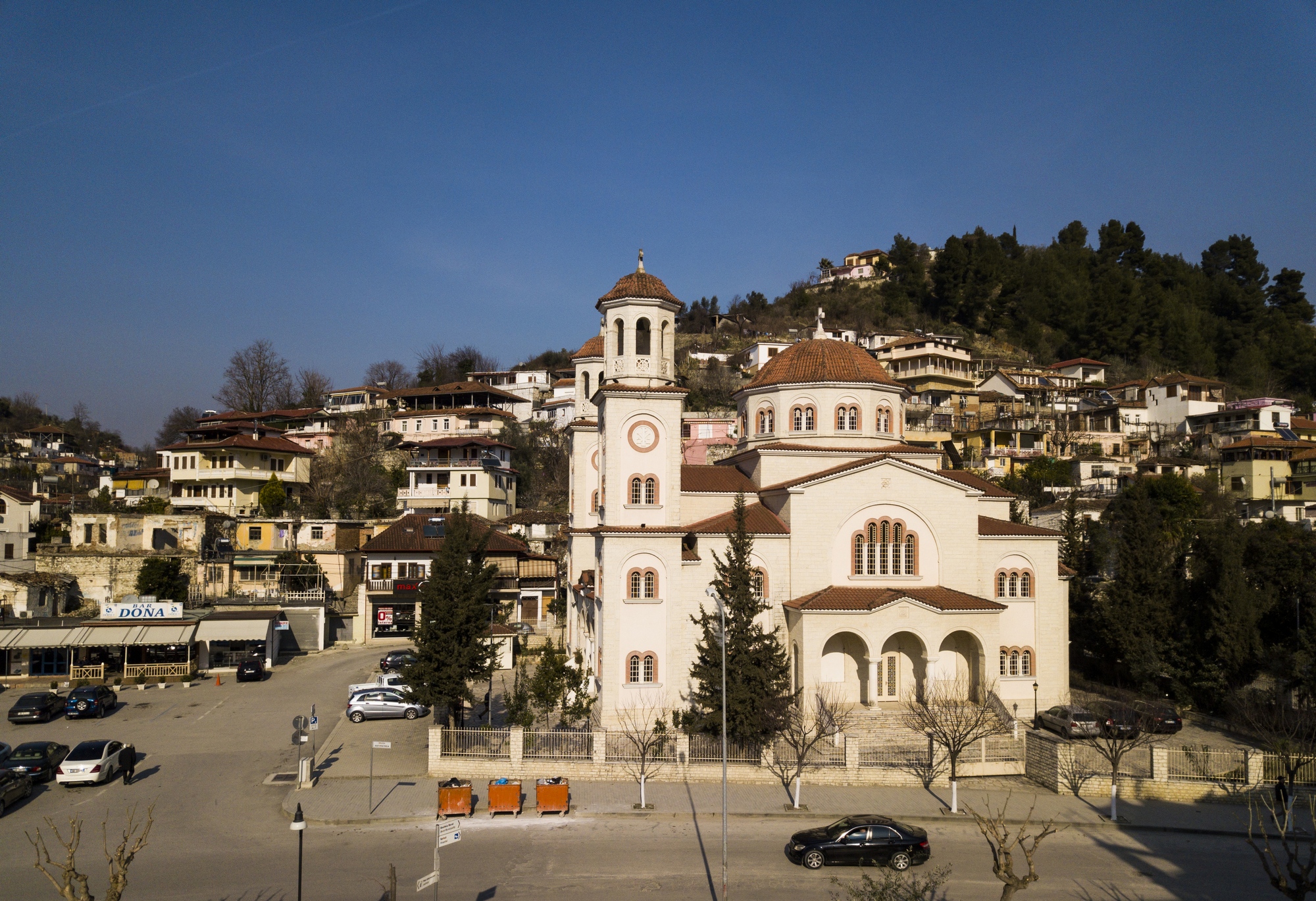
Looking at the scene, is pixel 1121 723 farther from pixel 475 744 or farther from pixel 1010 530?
pixel 475 744

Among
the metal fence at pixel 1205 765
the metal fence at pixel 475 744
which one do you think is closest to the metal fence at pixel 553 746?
the metal fence at pixel 475 744

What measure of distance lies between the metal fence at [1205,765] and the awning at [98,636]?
3611 cm

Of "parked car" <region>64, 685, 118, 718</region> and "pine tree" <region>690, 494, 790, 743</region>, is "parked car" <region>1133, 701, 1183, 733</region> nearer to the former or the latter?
"pine tree" <region>690, 494, 790, 743</region>

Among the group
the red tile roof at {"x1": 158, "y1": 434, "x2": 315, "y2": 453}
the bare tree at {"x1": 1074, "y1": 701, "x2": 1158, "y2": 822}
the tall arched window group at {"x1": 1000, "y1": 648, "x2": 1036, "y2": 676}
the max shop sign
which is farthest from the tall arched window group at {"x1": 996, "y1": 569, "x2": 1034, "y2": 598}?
the red tile roof at {"x1": 158, "y1": 434, "x2": 315, "y2": 453}

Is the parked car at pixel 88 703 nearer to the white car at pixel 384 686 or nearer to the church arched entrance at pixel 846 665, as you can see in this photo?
the white car at pixel 384 686

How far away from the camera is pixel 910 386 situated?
271 feet

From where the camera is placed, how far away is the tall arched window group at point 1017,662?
1223 inches

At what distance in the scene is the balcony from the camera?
5856cm

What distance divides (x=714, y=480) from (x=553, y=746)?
1253 cm

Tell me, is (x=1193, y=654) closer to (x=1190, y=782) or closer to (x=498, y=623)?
(x=1190, y=782)

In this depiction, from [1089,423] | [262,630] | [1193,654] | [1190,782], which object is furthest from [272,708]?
[1089,423]

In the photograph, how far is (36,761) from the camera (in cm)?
Answer: 2216

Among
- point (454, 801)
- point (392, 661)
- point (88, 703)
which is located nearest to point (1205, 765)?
point (454, 801)

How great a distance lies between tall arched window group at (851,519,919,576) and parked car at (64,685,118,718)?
84.1ft
